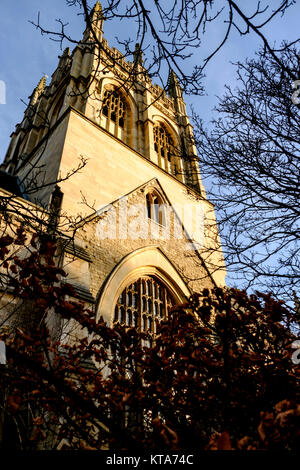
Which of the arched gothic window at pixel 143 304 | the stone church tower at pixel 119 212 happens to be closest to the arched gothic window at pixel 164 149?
the stone church tower at pixel 119 212

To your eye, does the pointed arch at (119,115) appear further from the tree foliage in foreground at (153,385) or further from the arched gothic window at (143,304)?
the tree foliage in foreground at (153,385)

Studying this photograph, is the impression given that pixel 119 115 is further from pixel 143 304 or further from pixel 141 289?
pixel 143 304

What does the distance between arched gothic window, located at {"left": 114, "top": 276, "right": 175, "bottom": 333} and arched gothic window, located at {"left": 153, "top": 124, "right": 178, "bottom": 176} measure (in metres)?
7.00

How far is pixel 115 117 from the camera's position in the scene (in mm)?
13820

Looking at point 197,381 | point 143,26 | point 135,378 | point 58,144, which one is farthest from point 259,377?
point 58,144

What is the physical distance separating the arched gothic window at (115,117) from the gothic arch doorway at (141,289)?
279 inches

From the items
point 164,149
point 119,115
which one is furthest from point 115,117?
point 164,149

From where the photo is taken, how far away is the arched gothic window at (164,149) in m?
14.0

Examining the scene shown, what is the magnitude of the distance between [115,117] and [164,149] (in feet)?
9.64

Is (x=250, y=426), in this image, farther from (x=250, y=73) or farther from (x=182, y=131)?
(x=182, y=131)

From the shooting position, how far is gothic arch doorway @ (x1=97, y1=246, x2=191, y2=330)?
6281mm

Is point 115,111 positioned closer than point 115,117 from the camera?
No

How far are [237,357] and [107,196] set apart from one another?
6.00m

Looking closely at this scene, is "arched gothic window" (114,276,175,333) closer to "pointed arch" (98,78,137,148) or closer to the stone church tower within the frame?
the stone church tower
